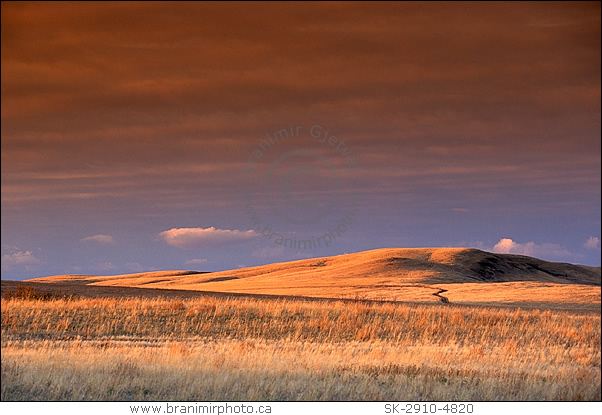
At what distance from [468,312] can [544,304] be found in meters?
13.3

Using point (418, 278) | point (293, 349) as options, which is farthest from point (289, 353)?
point (418, 278)

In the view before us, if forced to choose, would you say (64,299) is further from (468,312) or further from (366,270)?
(366,270)

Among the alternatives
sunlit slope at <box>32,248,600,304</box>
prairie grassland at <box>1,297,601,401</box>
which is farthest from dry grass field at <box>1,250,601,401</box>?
sunlit slope at <box>32,248,600,304</box>

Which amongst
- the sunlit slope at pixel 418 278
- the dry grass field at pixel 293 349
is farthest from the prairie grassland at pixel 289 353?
the sunlit slope at pixel 418 278

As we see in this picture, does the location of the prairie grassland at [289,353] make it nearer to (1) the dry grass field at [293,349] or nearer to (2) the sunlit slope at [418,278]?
(1) the dry grass field at [293,349]

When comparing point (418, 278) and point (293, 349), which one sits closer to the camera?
point (293, 349)

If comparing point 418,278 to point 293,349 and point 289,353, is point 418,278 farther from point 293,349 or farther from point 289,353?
point 289,353

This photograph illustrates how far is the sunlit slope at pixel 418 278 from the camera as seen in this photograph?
55.8 meters

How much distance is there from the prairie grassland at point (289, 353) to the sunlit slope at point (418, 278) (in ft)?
60.9

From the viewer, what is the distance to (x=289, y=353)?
2031 cm

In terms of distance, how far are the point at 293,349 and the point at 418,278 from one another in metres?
63.6

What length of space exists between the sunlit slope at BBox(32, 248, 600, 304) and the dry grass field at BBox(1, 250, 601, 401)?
4.10ft

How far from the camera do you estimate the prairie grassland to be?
547 inches

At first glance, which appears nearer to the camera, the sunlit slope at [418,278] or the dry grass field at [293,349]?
the dry grass field at [293,349]
